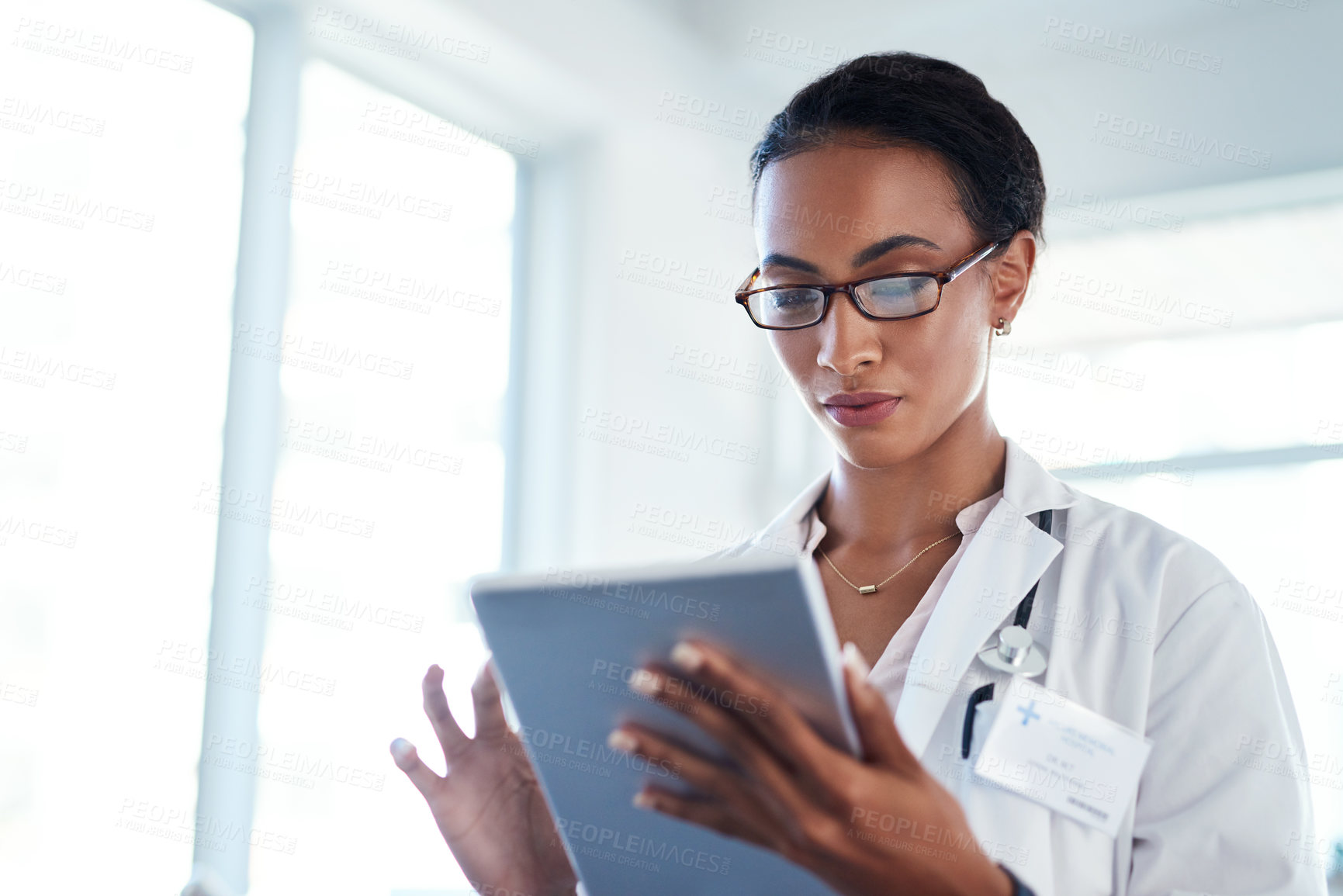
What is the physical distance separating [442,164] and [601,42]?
29.0 inches

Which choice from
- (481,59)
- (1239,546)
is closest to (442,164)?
(481,59)

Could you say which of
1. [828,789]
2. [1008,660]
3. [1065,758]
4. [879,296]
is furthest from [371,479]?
[828,789]

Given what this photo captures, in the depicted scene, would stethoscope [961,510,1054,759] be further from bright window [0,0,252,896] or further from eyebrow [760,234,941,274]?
bright window [0,0,252,896]

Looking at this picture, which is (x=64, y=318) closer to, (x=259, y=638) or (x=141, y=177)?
(x=141, y=177)

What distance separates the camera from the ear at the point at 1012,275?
5.44 ft

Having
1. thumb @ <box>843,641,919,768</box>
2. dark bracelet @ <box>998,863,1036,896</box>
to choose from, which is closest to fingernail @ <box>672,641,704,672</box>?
thumb @ <box>843,641,919,768</box>

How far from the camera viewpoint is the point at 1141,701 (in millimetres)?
1351

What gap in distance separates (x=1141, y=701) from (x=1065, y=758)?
0.12 meters

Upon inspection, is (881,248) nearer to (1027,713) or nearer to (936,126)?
(936,126)

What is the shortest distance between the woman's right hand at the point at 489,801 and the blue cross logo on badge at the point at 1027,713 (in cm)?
58

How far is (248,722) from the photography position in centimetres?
270

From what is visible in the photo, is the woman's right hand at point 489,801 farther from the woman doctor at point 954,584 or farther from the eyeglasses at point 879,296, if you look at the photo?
the eyeglasses at point 879,296

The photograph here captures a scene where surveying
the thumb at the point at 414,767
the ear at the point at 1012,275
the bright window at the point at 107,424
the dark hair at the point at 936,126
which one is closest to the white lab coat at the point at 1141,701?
the ear at the point at 1012,275

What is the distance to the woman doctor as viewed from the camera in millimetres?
1260
